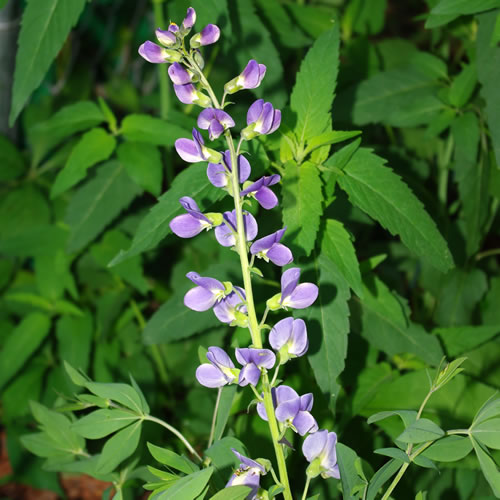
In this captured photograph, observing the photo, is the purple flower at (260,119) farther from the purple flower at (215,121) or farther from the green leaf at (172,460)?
the green leaf at (172,460)

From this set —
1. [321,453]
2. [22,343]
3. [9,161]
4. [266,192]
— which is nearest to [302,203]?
[266,192]

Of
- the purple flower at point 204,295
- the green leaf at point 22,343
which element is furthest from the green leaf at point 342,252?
the green leaf at point 22,343

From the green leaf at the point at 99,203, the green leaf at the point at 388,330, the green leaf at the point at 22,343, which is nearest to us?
the green leaf at the point at 388,330

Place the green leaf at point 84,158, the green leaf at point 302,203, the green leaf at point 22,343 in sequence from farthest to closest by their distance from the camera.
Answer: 1. the green leaf at point 22,343
2. the green leaf at point 84,158
3. the green leaf at point 302,203

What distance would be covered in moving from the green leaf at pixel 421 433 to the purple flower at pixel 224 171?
0.99ft

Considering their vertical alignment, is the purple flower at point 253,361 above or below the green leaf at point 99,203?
above

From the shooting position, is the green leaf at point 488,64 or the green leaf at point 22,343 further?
the green leaf at point 22,343

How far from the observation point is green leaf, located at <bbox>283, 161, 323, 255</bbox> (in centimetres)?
87

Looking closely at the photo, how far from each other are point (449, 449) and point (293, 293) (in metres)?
0.24

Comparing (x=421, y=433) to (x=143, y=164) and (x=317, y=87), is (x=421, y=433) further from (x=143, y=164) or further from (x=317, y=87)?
(x=143, y=164)

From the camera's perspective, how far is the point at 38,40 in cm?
106

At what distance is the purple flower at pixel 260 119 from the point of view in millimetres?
697

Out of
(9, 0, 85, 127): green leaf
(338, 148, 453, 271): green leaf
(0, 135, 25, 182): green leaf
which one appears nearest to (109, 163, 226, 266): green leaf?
(338, 148, 453, 271): green leaf

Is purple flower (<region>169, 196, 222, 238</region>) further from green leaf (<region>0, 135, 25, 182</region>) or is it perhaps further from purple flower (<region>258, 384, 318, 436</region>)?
green leaf (<region>0, 135, 25, 182</region>)
